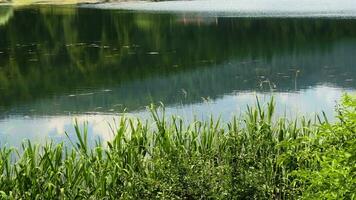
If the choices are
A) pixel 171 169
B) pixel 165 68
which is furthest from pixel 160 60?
pixel 171 169

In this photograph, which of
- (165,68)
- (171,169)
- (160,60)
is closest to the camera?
(171,169)

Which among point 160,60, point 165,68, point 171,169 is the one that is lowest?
point 165,68

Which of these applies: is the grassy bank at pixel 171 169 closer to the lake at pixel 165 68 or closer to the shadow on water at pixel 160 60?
the lake at pixel 165 68

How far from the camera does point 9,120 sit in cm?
1895

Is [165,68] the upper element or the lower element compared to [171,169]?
lower

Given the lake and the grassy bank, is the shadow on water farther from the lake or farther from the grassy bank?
the grassy bank

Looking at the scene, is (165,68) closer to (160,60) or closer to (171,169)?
(160,60)

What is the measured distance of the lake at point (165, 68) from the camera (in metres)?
18.9

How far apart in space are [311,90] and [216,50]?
534 inches

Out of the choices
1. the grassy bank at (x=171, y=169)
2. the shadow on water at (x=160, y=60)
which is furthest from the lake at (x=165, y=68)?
the grassy bank at (x=171, y=169)

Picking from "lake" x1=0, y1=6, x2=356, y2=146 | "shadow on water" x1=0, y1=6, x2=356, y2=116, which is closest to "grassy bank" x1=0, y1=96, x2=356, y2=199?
"lake" x1=0, y1=6, x2=356, y2=146

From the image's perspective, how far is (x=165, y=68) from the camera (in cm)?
2845

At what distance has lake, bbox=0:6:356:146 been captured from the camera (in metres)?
18.9

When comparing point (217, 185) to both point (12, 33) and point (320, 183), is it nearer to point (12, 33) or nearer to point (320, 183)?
point (320, 183)
